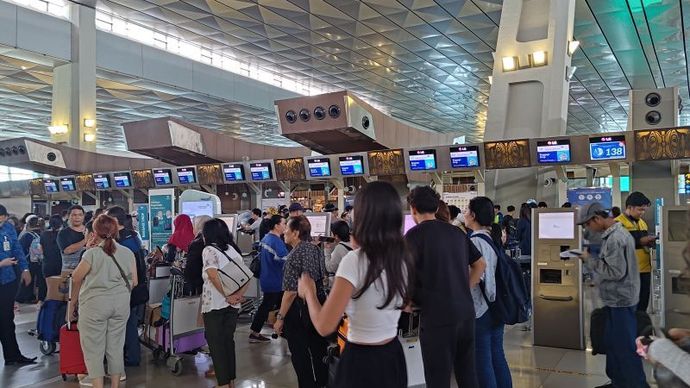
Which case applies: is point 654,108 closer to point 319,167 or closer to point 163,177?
point 319,167

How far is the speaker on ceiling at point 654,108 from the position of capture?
34.0ft

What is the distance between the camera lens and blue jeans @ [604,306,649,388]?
3.84 metres

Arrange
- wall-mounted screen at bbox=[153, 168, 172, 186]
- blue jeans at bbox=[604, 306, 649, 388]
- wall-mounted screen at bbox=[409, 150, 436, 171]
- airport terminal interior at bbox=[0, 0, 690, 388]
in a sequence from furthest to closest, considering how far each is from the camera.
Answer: wall-mounted screen at bbox=[153, 168, 172, 186] < wall-mounted screen at bbox=[409, 150, 436, 171] < blue jeans at bbox=[604, 306, 649, 388] < airport terminal interior at bbox=[0, 0, 690, 388]

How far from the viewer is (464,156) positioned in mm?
10156

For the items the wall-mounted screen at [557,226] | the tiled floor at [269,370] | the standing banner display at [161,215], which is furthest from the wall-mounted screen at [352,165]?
the wall-mounted screen at [557,226]

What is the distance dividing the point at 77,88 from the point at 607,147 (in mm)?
14160

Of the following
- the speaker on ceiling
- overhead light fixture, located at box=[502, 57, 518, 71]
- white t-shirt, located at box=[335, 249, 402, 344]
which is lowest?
white t-shirt, located at box=[335, 249, 402, 344]

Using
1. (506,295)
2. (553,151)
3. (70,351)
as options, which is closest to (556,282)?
(506,295)

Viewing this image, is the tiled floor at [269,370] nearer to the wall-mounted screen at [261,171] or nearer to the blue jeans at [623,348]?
the blue jeans at [623,348]

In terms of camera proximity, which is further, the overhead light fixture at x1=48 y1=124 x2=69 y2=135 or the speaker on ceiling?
the overhead light fixture at x1=48 y1=124 x2=69 y2=135

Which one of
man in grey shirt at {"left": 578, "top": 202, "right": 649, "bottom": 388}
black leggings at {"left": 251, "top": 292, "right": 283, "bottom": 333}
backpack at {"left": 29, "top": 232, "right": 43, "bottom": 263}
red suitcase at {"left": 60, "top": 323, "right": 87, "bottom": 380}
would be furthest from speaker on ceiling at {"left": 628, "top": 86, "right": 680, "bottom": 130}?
backpack at {"left": 29, "top": 232, "right": 43, "bottom": 263}

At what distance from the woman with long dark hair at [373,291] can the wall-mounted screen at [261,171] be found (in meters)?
10.5

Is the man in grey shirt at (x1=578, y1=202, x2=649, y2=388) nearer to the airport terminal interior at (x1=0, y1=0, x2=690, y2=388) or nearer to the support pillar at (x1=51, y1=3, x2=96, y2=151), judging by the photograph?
the airport terminal interior at (x1=0, y1=0, x2=690, y2=388)

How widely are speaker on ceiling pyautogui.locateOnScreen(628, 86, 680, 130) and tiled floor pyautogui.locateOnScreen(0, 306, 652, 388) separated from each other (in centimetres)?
674
